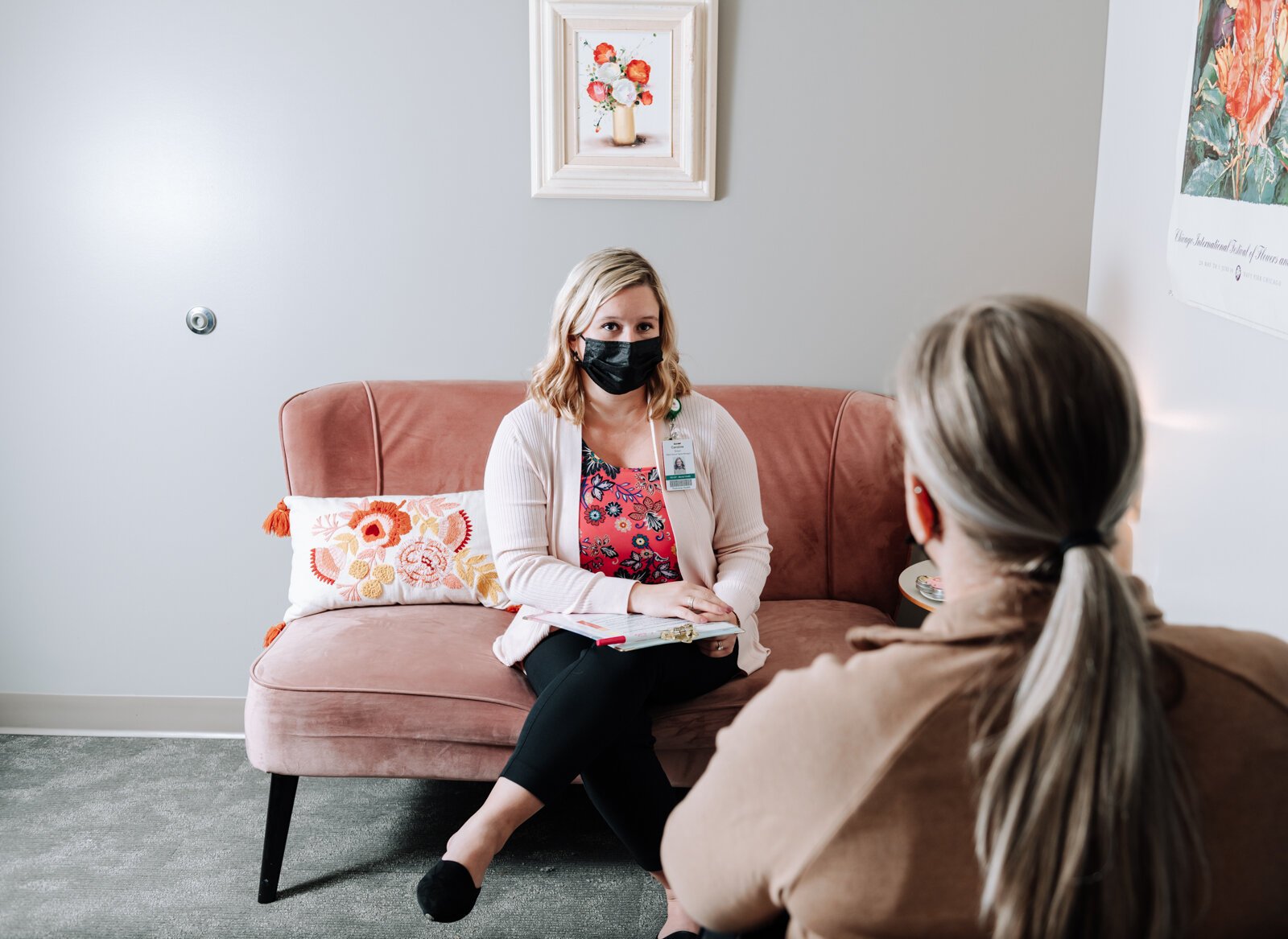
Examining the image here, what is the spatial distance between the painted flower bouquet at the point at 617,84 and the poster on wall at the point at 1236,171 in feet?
3.98

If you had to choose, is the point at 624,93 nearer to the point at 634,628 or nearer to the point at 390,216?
the point at 390,216

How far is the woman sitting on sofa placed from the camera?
202 cm

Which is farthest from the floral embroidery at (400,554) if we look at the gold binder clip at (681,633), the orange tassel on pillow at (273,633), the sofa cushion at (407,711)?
the gold binder clip at (681,633)

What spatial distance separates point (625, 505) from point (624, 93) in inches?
43.2

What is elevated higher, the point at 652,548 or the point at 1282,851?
the point at 1282,851

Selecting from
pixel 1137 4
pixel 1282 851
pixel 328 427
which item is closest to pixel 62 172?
pixel 328 427

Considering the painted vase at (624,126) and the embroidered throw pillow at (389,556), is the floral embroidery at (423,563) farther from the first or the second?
the painted vase at (624,126)

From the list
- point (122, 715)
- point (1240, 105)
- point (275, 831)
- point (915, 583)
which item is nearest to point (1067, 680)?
point (1240, 105)

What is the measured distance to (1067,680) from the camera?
2.47 ft

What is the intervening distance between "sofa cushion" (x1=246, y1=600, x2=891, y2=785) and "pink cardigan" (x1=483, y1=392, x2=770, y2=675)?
0.08 m

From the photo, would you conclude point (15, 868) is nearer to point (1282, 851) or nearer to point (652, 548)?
point (652, 548)

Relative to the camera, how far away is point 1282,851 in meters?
0.80

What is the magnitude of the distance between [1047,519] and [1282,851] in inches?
12.0

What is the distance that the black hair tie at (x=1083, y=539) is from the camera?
31.2 inches
